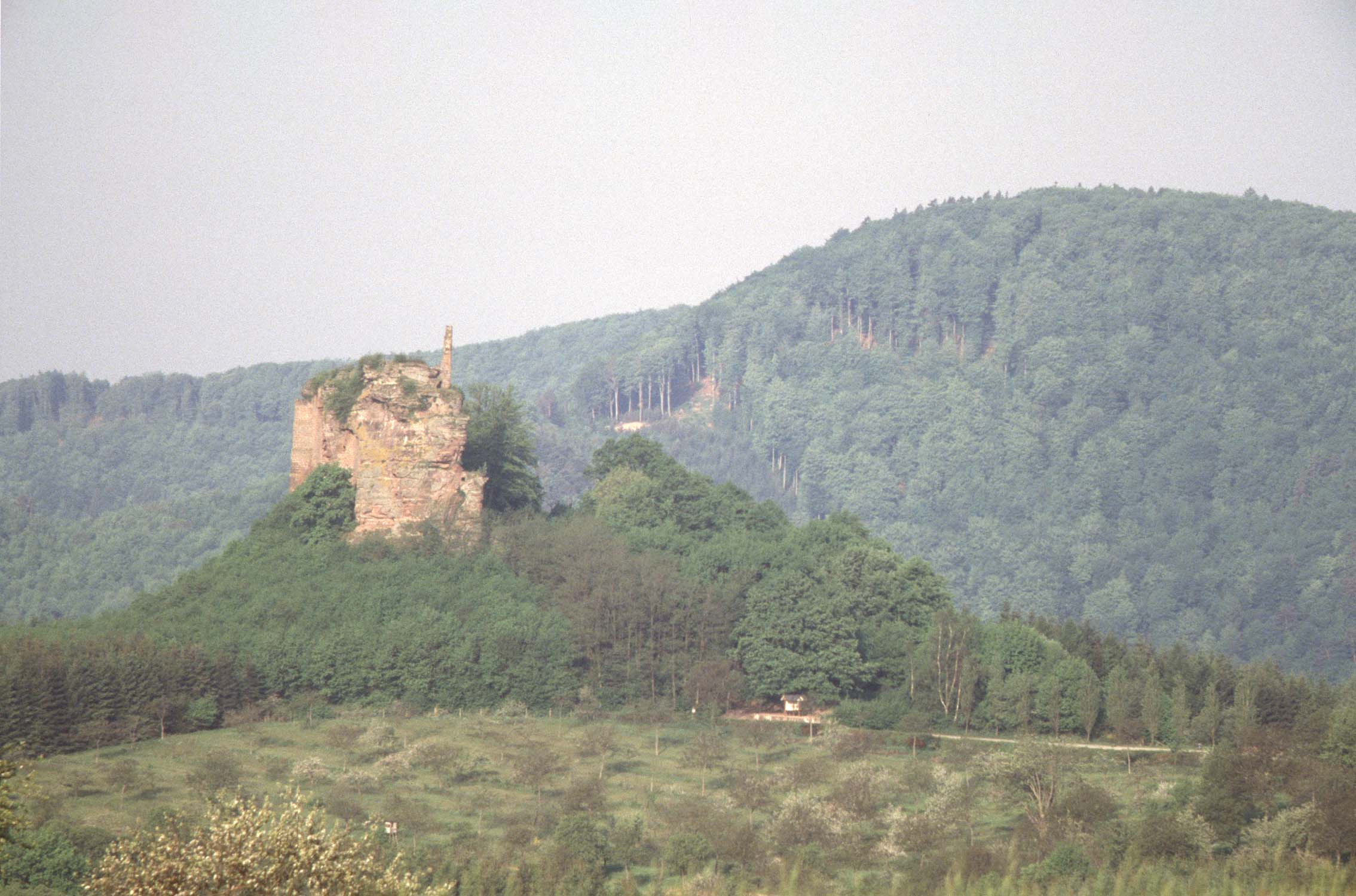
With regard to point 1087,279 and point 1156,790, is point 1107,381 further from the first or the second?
point 1156,790

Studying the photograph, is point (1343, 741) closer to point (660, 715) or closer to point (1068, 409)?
point (660, 715)

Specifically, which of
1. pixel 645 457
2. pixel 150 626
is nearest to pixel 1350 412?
pixel 645 457

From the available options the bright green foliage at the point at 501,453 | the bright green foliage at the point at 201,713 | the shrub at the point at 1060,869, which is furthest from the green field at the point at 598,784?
the bright green foliage at the point at 501,453

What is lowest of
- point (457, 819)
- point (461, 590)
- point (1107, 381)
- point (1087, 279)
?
point (457, 819)

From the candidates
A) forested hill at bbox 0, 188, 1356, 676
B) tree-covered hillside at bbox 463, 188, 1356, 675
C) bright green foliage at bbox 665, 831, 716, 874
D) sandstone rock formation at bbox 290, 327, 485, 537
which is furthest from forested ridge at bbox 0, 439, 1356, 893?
tree-covered hillside at bbox 463, 188, 1356, 675

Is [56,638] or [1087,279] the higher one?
[1087,279]

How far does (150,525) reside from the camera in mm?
140000

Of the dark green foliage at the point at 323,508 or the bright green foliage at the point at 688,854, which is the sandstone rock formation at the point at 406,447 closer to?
the dark green foliage at the point at 323,508

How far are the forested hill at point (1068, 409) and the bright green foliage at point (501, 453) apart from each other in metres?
53.2

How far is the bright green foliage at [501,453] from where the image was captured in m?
77.4

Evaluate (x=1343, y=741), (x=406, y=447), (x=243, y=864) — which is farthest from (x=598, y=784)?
(x=243, y=864)

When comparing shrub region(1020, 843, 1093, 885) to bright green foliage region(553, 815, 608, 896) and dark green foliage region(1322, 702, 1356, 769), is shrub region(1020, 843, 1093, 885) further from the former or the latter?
dark green foliage region(1322, 702, 1356, 769)

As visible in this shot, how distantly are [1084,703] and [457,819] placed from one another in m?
23.9

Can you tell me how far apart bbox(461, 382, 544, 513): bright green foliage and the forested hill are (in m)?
53.2
